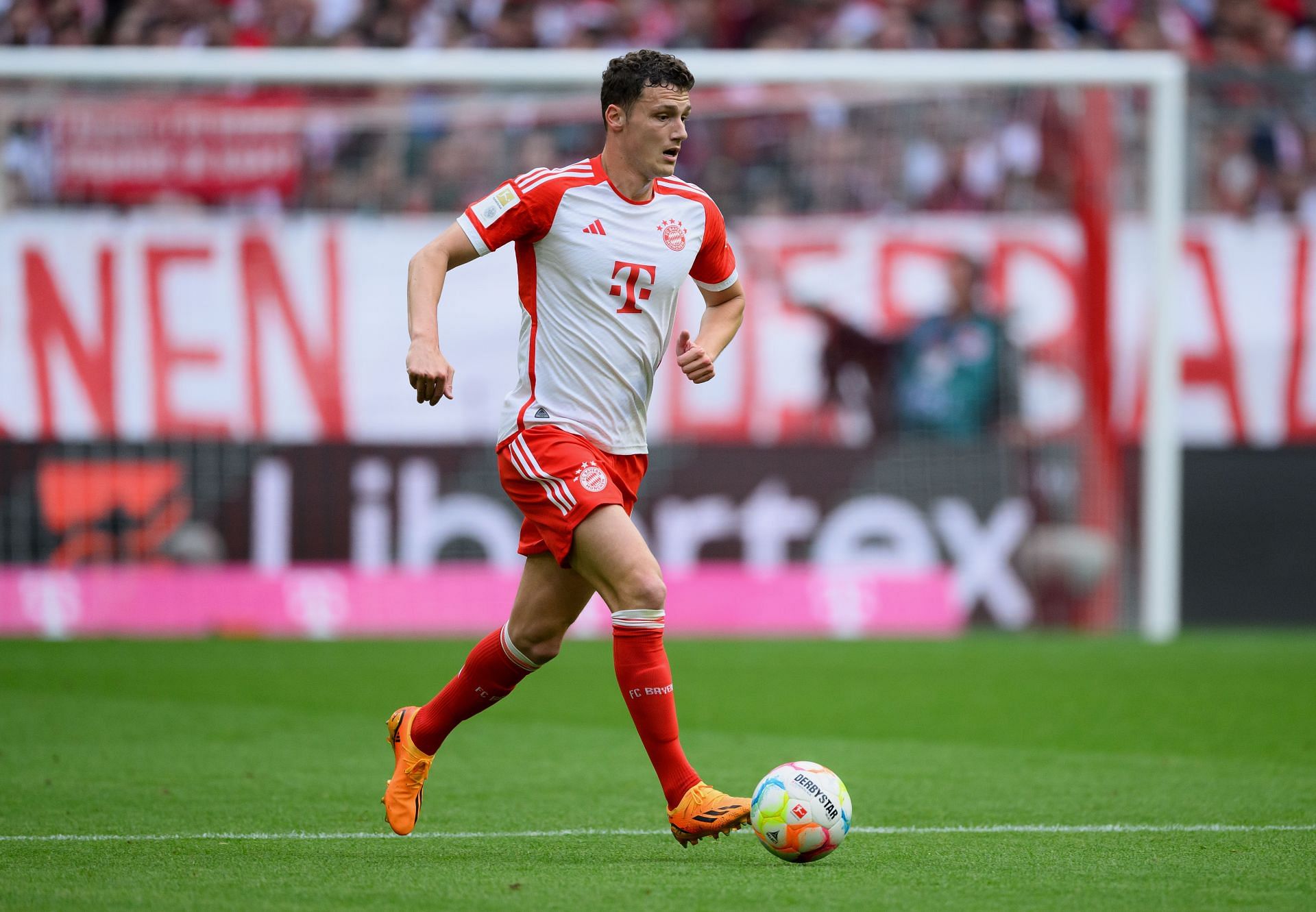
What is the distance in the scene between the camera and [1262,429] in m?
12.9

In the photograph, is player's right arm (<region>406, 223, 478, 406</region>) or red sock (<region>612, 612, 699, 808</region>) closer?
player's right arm (<region>406, 223, 478, 406</region>)

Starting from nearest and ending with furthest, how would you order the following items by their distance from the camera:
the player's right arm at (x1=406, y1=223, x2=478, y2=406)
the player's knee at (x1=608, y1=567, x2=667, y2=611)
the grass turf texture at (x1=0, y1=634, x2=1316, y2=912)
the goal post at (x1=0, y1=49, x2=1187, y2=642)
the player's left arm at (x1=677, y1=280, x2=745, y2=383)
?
1. the grass turf texture at (x1=0, y1=634, x2=1316, y2=912)
2. the player's right arm at (x1=406, y1=223, x2=478, y2=406)
3. the player's knee at (x1=608, y1=567, x2=667, y2=611)
4. the player's left arm at (x1=677, y1=280, x2=745, y2=383)
5. the goal post at (x1=0, y1=49, x2=1187, y2=642)

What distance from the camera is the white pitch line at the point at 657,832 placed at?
5262 mm

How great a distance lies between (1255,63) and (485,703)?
11.8 meters

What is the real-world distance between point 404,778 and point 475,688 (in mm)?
338

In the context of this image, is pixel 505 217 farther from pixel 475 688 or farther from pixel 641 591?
pixel 475 688

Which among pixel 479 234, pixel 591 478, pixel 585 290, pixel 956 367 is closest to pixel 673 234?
pixel 585 290

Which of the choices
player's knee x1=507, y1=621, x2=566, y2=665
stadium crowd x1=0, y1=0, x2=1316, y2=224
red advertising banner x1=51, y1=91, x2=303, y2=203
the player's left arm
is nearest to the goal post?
red advertising banner x1=51, y1=91, x2=303, y2=203

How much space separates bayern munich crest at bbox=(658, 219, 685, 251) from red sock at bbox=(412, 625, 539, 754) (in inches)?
48.9

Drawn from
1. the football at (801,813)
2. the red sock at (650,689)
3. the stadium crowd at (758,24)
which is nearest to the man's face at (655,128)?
the red sock at (650,689)

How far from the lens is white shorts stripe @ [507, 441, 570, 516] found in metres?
5.13

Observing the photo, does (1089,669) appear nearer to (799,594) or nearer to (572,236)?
(799,594)

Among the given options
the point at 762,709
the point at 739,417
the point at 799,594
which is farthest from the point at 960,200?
the point at 762,709

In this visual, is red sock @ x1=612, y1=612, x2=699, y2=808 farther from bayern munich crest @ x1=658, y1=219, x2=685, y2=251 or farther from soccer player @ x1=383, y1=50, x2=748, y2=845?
bayern munich crest @ x1=658, y1=219, x2=685, y2=251
